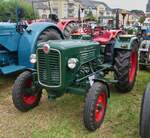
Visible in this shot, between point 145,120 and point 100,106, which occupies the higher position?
point 145,120

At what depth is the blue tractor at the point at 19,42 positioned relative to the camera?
17.6 ft

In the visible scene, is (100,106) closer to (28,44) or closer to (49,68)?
(49,68)

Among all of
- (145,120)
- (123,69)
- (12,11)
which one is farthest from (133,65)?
(12,11)

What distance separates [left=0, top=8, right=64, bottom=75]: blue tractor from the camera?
17.6 feet

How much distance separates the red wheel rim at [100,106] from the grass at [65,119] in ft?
0.48

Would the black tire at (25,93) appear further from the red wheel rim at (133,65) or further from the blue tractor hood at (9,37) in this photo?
the red wheel rim at (133,65)

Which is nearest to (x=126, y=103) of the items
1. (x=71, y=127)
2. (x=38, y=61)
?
(x=71, y=127)

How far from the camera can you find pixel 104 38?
18.2 ft

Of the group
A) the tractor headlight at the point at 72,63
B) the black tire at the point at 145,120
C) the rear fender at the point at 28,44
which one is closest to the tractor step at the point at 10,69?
the rear fender at the point at 28,44

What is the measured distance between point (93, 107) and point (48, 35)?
254 cm

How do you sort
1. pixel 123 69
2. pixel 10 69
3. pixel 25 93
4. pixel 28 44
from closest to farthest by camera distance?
pixel 25 93 < pixel 123 69 < pixel 10 69 < pixel 28 44

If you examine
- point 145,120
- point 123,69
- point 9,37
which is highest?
point 9,37

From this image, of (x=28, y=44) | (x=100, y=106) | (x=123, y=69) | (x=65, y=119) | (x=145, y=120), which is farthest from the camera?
(x=28, y=44)

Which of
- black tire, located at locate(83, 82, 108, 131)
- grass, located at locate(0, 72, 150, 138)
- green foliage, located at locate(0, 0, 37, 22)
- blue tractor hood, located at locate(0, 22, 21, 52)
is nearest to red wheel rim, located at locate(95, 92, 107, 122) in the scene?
black tire, located at locate(83, 82, 108, 131)
